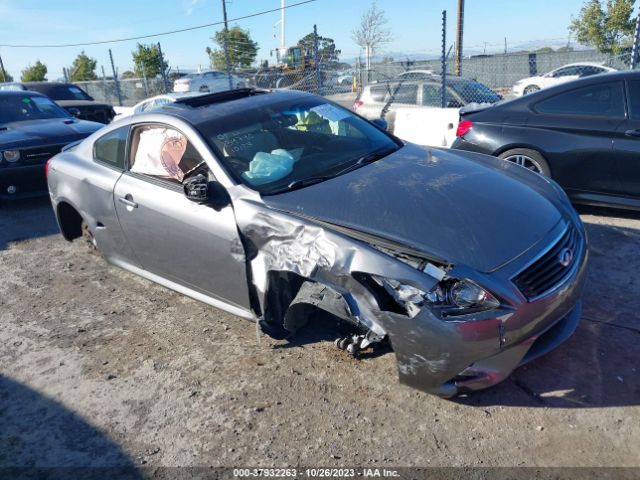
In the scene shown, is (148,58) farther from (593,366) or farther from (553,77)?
(593,366)

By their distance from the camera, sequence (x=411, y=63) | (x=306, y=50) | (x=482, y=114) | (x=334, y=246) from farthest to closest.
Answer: (x=306, y=50), (x=411, y=63), (x=482, y=114), (x=334, y=246)

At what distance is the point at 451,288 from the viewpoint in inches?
98.2

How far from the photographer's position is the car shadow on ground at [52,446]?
254cm

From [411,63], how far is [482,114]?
55.9ft

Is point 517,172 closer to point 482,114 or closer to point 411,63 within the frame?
point 482,114

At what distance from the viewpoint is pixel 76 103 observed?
12.5 metres

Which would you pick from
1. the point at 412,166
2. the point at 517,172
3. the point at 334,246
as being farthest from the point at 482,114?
the point at 334,246

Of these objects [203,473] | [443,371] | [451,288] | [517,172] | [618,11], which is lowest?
[203,473]

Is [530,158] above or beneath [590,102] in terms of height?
beneath

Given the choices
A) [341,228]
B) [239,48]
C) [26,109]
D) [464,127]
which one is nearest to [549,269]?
[341,228]

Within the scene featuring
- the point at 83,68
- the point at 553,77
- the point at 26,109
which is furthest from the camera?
the point at 83,68

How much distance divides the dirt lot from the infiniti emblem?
62 centimetres

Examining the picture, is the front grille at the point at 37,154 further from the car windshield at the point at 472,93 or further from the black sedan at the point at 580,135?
the car windshield at the point at 472,93

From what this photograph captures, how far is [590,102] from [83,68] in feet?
133
